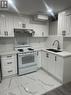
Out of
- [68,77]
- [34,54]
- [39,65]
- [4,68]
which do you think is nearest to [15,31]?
[34,54]

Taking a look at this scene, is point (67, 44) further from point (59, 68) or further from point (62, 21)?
point (59, 68)

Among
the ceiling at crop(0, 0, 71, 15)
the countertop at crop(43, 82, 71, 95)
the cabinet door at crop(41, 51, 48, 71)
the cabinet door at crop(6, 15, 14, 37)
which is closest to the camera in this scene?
the ceiling at crop(0, 0, 71, 15)

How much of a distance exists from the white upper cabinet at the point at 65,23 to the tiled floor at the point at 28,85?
1739mm

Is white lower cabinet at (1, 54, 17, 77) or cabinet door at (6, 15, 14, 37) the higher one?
cabinet door at (6, 15, 14, 37)

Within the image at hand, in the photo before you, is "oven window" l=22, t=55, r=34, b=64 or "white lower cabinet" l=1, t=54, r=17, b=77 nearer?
"white lower cabinet" l=1, t=54, r=17, b=77

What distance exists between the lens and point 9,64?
3.10m

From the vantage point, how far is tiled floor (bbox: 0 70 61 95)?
2.37 meters

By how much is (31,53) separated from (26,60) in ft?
1.14

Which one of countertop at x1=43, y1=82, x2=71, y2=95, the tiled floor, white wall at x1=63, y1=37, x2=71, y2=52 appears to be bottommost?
countertop at x1=43, y1=82, x2=71, y2=95

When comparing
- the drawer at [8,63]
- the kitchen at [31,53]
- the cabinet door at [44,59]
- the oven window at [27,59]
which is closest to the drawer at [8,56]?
the kitchen at [31,53]

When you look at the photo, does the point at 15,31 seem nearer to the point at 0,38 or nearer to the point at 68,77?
the point at 0,38

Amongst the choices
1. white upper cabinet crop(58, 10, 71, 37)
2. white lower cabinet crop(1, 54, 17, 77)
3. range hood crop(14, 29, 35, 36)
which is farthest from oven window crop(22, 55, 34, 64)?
white upper cabinet crop(58, 10, 71, 37)

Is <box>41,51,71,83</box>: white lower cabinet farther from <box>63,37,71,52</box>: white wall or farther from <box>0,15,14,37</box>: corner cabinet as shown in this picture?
<box>0,15,14,37</box>: corner cabinet

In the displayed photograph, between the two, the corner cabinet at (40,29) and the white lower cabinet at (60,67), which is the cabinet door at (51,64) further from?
the corner cabinet at (40,29)
